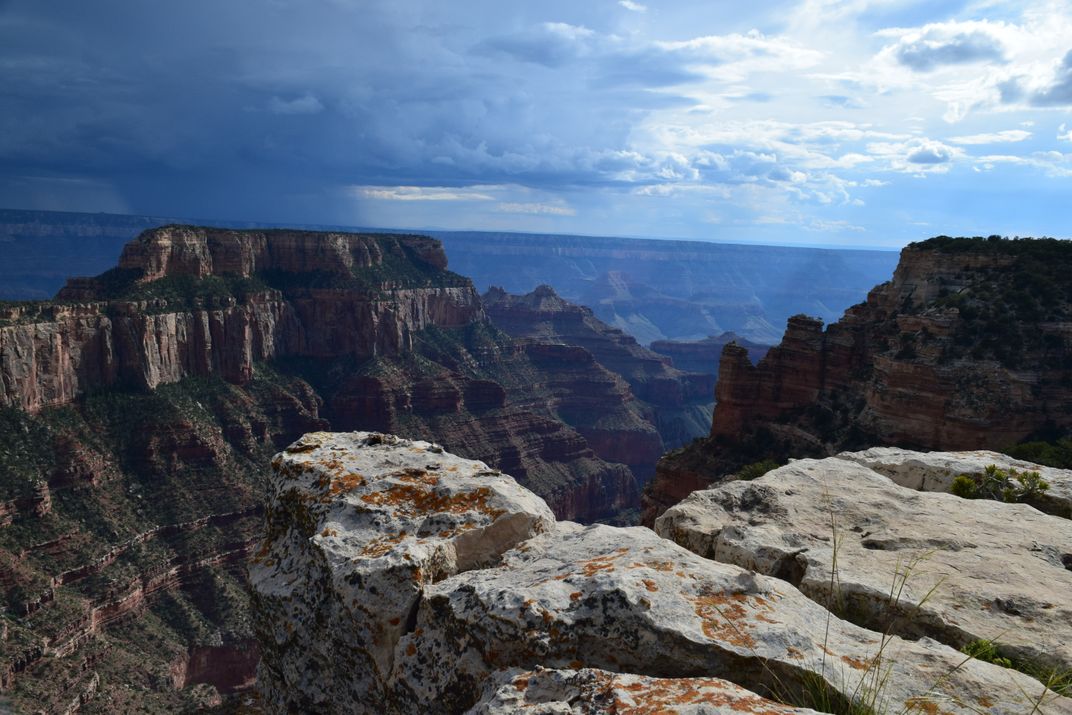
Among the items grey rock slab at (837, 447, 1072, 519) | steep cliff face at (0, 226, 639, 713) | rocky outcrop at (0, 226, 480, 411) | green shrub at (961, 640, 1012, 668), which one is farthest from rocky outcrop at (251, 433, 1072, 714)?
rocky outcrop at (0, 226, 480, 411)

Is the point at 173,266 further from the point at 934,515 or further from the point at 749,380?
the point at 934,515

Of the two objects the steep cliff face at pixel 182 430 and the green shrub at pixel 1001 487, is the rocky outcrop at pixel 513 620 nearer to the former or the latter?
the green shrub at pixel 1001 487

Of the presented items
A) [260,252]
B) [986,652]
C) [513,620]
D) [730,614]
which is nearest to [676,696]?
[730,614]

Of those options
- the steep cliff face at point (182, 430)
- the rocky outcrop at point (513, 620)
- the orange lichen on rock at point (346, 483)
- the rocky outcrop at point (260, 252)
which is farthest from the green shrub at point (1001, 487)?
the rocky outcrop at point (260, 252)

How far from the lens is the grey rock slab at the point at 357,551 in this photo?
5.36m

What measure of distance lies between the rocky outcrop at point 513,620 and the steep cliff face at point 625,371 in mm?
116112

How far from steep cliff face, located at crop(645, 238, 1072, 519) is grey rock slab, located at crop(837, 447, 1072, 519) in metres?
25.2

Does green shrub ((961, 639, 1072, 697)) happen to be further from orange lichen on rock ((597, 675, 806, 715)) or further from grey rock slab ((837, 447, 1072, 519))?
grey rock slab ((837, 447, 1072, 519))

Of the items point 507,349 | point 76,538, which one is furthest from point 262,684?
point 507,349

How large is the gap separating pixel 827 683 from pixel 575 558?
213 cm

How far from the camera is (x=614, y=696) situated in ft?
13.0

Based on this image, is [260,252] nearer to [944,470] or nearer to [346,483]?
[346,483]

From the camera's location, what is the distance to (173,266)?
7519cm

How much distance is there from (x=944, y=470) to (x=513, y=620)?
879cm
